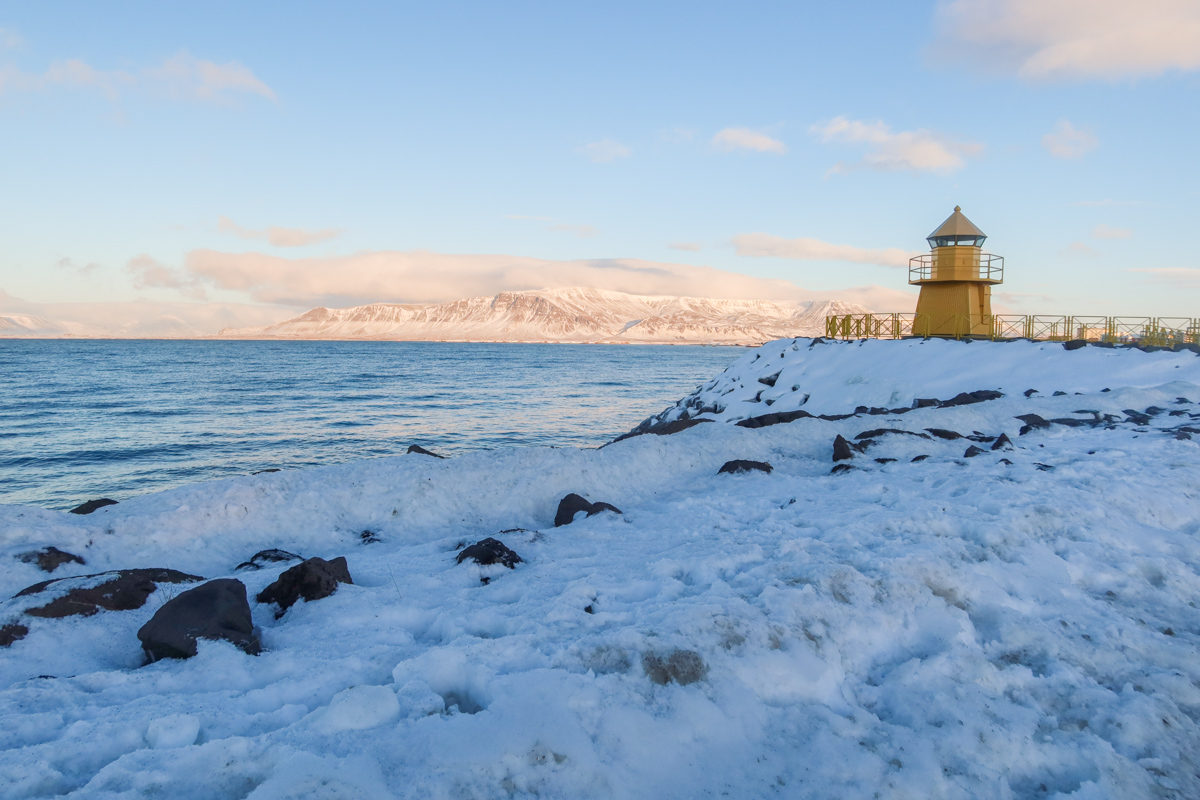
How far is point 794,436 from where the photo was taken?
992 cm

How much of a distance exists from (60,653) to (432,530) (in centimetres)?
348

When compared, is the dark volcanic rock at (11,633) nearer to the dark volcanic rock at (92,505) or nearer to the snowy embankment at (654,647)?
the snowy embankment at (654,647)

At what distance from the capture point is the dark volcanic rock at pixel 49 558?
5.36 meters

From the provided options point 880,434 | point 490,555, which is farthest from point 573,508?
point 880,434

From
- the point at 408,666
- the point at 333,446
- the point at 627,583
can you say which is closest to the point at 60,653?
the point at 408,666

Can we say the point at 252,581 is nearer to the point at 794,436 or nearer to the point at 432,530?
the point at 432,530

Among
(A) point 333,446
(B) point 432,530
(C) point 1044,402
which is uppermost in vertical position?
(C) point 1044,402

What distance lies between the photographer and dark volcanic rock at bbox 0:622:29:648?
385 centimetres

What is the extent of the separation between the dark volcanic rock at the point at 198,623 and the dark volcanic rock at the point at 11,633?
748mm

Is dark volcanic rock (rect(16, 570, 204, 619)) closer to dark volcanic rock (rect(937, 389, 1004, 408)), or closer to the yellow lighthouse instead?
dark volcanic rock (rect(937, 389, 1004, 408))

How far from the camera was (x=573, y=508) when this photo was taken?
6969mm

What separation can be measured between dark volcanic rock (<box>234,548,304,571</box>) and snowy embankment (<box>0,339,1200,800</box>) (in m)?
0.26

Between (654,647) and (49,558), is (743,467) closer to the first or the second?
(654,647)

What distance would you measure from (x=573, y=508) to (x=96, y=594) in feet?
13.5
